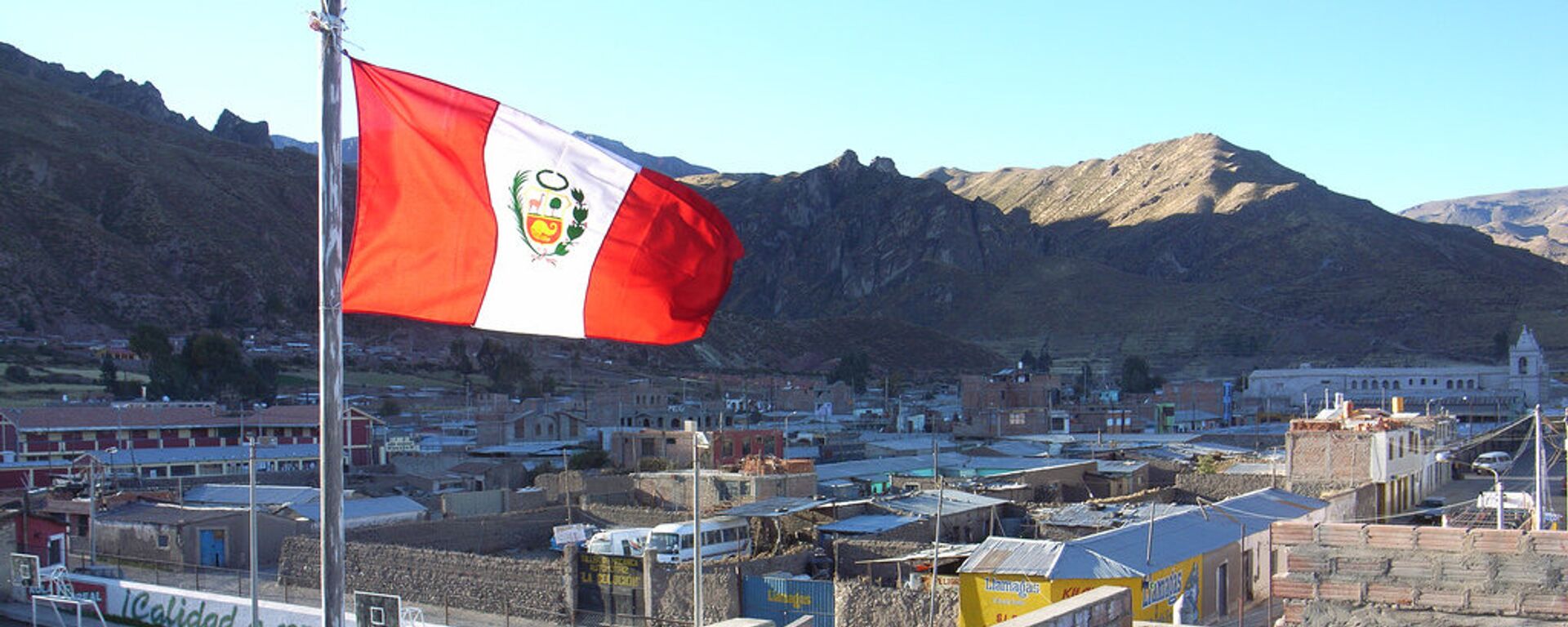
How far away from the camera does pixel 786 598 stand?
1888cm

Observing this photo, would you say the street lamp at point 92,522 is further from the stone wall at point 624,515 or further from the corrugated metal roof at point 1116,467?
the corrugated metal roof at point 1116,467

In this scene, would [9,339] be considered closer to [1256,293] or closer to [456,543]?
[456,543]

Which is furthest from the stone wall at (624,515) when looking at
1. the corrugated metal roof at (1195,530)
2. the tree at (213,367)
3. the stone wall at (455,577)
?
the tree at (213,367)

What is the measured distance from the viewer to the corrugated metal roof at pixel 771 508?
1001 inches

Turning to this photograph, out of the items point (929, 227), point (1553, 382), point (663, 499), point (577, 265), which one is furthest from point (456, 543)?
point (929, 227)

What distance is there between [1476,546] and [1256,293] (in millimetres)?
138360

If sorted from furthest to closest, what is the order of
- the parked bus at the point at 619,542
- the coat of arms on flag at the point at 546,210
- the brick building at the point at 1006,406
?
the brick building at the point at 1006,406
the parked bus at the point at 619,542
the coat of arms on flag at the point at 546,210

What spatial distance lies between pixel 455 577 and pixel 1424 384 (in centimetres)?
7560

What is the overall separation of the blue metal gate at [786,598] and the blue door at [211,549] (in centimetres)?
1408

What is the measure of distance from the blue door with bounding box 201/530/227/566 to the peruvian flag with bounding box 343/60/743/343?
2328cm

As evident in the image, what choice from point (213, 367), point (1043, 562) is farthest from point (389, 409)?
point (1043, 562)

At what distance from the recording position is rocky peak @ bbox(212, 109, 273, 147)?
153 m

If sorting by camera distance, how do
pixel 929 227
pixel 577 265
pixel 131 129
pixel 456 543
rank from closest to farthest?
1. pixel 577 265
2. pixel 456 543
3. pixel 131 129
4. pixel 929 227

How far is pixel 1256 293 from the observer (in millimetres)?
140500
